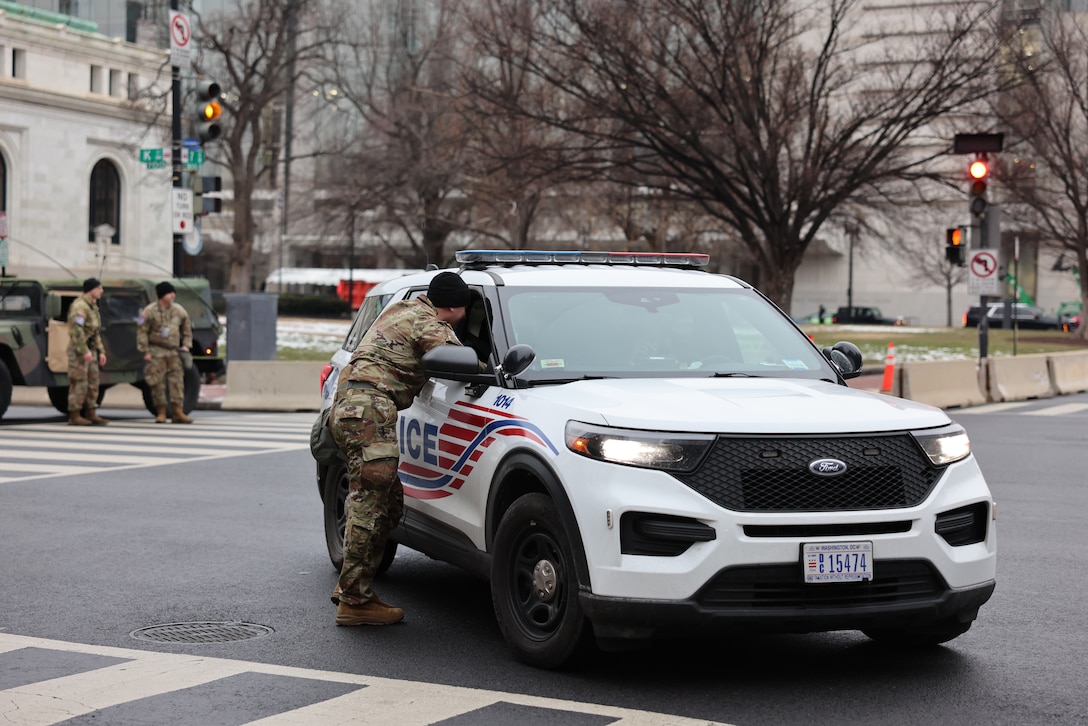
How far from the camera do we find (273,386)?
2338 centimetres

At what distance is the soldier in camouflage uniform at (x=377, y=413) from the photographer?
7.29 meters

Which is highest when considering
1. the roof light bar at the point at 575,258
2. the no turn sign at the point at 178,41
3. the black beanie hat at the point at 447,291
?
the no turn sign at the point at 178,41

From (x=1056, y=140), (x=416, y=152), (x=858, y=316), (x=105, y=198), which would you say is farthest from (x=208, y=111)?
(x=858, y=316)

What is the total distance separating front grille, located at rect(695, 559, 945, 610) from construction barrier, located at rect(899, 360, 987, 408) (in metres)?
18.0

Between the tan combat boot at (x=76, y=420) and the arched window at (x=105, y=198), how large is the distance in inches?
2025

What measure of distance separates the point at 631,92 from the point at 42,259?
136 ft

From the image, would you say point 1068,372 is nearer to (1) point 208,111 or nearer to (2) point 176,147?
(1) point 208,111

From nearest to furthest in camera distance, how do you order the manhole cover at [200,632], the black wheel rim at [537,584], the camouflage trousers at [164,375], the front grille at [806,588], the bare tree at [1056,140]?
A: the front grille at [806,588] < the black wheel rim at [537,584] < the manhole cover at [200,632] < the camouflage trousers at [164,375] < the bare tree at [1056,140]

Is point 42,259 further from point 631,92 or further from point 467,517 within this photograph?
point 467,517

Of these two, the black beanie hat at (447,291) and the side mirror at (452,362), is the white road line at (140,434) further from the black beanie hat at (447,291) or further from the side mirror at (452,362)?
the side mirror at (452,362)

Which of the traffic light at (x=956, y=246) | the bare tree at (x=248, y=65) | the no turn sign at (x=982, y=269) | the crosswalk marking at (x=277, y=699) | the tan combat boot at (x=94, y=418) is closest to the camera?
the crosswalk marking at (x=277, y=699)

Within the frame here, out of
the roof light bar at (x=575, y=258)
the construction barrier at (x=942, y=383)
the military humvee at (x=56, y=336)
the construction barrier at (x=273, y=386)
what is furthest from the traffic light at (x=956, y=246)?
the roof light bar at (x=575, y=258)

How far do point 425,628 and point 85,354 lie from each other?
508 inches

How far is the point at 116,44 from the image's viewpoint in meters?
69.6
